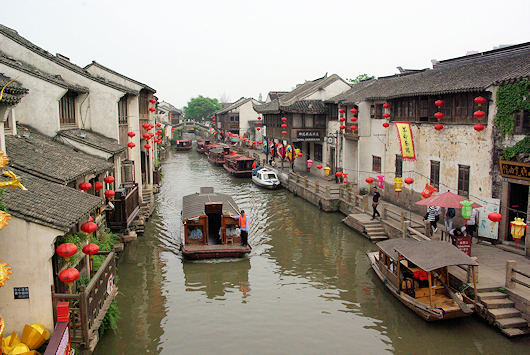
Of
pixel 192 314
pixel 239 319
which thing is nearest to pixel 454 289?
pixel 239 319

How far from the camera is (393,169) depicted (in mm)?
25234

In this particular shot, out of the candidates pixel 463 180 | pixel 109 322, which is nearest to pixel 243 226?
pixel 109 322

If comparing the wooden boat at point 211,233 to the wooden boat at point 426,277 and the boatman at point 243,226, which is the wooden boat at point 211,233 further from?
the wooden boat at point 426,277

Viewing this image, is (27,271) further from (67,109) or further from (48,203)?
(67,109)

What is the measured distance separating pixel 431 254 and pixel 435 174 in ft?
29.3

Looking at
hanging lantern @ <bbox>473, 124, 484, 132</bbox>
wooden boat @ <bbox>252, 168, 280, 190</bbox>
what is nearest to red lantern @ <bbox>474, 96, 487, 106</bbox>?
hanging lantern @ <bbox>473, 124, 484, 132</bbox>

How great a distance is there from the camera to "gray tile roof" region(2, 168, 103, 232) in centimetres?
876

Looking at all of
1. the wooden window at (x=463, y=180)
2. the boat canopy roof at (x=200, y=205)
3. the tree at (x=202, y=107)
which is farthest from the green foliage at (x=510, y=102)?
the tree at (x=202, y=107)

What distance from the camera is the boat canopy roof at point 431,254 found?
12430mm

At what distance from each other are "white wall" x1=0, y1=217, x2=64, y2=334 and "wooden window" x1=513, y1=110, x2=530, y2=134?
14.7m

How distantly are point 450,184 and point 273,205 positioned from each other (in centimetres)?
1266

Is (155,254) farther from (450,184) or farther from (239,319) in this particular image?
(450,184)

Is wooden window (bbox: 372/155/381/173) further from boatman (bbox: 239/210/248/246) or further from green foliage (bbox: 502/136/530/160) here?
boatman (bbox: 239/210/248/246)

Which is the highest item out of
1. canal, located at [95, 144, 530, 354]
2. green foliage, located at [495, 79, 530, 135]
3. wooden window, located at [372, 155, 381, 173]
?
green foliage, located at [495, 79, 530, 135]
